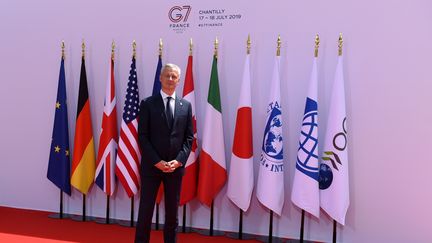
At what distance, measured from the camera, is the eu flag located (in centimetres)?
372

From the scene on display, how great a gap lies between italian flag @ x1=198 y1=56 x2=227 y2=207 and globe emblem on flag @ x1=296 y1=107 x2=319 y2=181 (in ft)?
2.21

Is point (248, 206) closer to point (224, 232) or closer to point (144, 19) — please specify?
point (224, 232)

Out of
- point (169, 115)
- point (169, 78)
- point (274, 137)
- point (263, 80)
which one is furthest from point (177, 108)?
point (263, 80)

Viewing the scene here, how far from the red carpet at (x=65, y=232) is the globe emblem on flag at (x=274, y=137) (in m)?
0.77

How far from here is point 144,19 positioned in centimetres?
368

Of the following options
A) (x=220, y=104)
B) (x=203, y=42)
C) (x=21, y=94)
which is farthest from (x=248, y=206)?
(x=21, y=94)

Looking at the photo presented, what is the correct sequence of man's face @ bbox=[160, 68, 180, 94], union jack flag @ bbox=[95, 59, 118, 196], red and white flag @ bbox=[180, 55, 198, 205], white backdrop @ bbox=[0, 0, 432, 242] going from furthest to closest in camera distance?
union jack flag @ bbox=[95, 59, 118, 196], red and white flag @ bbox=[180, 55, 198, 205], white backdrop @ bbox=[0, 0, 432, 242], man's face @ bbox=[160, 68, 180, 94]

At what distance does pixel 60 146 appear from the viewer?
3727 mm

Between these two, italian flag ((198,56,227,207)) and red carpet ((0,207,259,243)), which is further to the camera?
italian flag ((198,56,227,207))

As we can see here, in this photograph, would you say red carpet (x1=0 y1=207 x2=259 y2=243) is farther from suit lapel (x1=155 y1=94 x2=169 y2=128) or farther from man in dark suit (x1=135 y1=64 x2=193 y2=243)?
suit lapel (x1=155 y1=94 x2=169 y2=128)

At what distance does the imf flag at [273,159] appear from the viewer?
10.4 ft

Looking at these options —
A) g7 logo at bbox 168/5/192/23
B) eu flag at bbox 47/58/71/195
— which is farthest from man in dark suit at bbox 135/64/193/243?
eu flag at bbox 47/58/71/195

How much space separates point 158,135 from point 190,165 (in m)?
0.82

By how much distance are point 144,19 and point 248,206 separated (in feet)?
6.40
